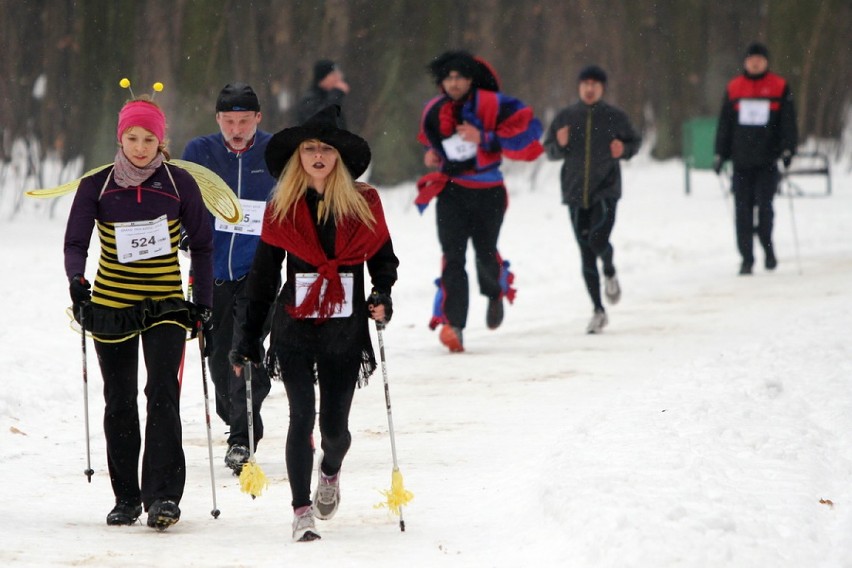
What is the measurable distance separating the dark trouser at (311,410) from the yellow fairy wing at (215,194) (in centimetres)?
122

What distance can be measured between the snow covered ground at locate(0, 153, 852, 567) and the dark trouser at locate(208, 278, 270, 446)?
0.23 metres

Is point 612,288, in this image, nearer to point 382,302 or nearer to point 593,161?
point 593,161

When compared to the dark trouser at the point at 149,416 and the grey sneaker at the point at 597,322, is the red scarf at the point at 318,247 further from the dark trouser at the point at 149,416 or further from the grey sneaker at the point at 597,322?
the grey sneaker at the point at 597,322

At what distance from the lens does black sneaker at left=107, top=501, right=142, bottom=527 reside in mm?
6086

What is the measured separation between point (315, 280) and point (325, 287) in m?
0.05

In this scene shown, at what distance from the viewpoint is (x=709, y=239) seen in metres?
19.0

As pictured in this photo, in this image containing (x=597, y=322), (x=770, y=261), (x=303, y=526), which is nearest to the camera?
(x=303, y=526)

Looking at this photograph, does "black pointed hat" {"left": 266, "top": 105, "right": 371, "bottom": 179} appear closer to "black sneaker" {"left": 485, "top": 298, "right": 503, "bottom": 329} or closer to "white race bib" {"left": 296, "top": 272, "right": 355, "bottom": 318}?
"white race bib" {"left": 296, "top": 272, "right": 355, "bottom": 318}

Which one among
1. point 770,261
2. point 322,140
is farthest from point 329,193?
point 770,261

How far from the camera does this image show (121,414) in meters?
6.20

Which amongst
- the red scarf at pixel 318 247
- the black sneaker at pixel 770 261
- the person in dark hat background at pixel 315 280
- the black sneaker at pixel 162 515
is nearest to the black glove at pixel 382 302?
the person in dark hat background at pixel 315 280

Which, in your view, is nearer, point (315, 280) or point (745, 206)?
point (315, 280)

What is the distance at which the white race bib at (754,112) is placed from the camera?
1502 cm

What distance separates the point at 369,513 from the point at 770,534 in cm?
166
